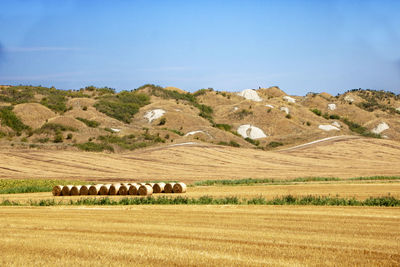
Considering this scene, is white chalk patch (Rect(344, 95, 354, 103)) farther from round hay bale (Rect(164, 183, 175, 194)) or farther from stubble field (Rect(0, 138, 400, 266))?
stubble field (Rect(0, 138, 400, 266))

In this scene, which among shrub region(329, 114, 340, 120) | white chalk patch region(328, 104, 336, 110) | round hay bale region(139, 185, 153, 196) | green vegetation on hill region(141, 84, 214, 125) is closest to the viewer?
round hay bale region(139, 185, 153, 196)

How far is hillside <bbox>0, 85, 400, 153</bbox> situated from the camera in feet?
247

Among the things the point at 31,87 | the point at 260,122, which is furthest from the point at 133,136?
the point at 31,87

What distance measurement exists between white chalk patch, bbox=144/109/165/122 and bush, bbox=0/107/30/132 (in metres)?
27.4

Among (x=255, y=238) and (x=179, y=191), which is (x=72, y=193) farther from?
(x=255, y=238)

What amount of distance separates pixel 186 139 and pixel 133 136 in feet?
26.4

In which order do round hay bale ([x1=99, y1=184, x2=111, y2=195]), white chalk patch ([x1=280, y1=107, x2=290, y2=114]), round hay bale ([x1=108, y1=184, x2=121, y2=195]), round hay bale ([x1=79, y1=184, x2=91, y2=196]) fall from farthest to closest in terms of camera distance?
white chalk patch ([x1=280, y1=107, x2=290, y2=114]), round hay bale ([x1=79, y1=184, x2=91, y2=196]), round hay bale ([x1=99, y1=184, x2=111, y2=195]), round hay bale ([x1=108, y1=184, x2=121, y2=195])

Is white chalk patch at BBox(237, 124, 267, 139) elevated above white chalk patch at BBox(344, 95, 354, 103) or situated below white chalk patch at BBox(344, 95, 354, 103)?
below

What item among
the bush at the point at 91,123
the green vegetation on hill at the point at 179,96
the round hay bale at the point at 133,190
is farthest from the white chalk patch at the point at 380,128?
the round hay bale at the point at 133,190

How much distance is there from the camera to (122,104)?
108m

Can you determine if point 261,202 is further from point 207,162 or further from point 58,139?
point 58,139

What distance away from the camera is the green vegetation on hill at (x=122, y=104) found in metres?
100

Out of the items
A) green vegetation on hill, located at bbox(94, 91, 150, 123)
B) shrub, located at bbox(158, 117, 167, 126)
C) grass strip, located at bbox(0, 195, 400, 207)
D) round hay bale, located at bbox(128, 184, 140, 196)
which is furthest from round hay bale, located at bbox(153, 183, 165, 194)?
green vegetation on hill, located at bbox(94, 91, 150, 123)

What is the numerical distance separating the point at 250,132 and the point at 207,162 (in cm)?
3756
